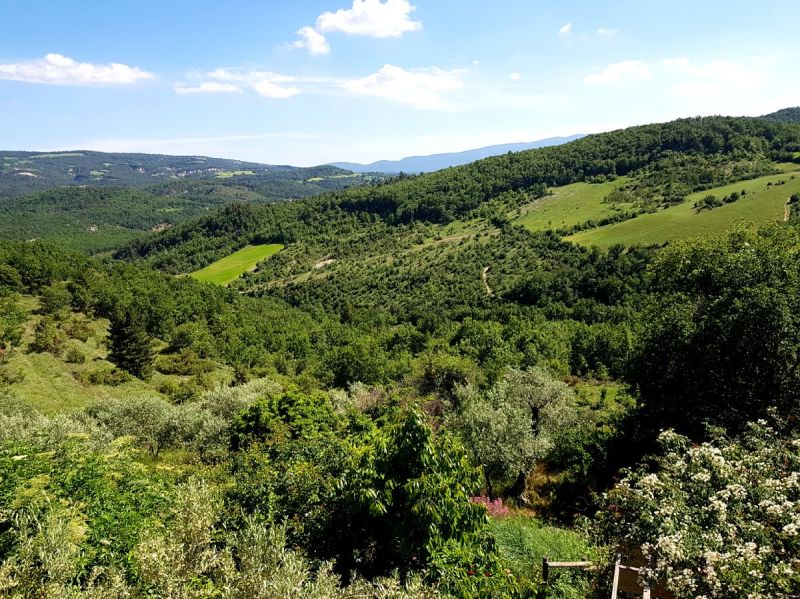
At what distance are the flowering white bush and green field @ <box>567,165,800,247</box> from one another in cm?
10284

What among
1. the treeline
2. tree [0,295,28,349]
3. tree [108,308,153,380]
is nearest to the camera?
tree [0,295,28,349]

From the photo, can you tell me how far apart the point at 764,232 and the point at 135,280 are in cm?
10168

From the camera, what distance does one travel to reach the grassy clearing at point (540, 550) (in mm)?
13875

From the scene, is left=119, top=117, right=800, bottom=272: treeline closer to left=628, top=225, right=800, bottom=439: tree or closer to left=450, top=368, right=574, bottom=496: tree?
left=628, top=225, right=800, bottom=439: tree

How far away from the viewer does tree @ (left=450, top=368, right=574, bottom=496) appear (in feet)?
79.6

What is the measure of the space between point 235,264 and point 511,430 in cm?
17126

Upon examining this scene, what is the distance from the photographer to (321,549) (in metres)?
11.7

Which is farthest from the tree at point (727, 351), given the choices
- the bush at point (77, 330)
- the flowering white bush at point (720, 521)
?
the bush at point (77, 330)

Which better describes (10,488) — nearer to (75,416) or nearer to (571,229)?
(75,416)

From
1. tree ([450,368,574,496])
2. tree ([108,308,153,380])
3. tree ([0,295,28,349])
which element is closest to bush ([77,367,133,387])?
tree ([108,308,153,380])

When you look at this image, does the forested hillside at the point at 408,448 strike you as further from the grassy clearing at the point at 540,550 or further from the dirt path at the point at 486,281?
the dirt path at the point at 486,281

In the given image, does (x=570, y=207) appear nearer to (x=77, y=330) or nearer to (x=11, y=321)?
(x=77, y=330)

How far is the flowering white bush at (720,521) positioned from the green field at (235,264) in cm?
16070

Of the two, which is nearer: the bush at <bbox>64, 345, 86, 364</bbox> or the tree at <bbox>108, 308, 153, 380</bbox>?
the bush at <bbox>64, 345, 86, 364</bbox>
